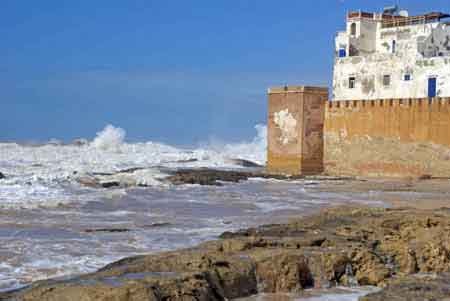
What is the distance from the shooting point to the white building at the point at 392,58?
27.7 meters

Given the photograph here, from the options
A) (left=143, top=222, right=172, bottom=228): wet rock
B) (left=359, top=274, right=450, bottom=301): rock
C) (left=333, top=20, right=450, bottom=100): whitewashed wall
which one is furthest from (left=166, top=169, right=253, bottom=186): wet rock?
(left=359, top=274, right=450, bottom=301): rock

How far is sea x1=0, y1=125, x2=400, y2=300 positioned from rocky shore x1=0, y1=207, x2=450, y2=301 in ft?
0.93

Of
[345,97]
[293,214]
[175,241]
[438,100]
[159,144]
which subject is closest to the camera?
[175,241]

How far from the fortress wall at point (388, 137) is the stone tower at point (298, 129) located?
0.31 meters

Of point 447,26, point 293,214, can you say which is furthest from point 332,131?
point 293,214

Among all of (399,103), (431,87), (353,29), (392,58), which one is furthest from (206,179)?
(353,29)

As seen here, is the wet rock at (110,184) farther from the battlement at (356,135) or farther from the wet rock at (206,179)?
the battlement at (356,135)

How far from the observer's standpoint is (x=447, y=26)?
29.7 m

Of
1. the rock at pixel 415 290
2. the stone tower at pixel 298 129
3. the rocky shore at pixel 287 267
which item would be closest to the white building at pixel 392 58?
the stone tower at pixel 298 129

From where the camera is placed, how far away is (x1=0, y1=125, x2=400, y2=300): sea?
748 centimetres

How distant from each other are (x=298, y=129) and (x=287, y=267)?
18.0 meters

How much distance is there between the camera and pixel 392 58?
1141 inches

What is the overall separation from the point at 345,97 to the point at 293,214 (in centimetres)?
1848

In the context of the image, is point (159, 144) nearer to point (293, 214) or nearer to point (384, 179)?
point (384, 179)
